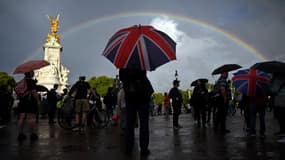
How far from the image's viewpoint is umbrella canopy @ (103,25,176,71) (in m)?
6.18

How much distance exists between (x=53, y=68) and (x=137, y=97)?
63.1 metres

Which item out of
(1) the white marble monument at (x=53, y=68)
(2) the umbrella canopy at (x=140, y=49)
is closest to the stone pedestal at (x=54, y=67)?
(1) the white marble monument at (x=53, y=68)

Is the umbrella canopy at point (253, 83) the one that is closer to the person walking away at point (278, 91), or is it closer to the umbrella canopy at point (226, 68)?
the person walking away at point (278, 91)

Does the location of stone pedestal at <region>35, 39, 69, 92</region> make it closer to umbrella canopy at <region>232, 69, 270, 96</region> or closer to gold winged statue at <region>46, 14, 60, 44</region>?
gold winged statue at <region>46, 14, 60, 44</region>

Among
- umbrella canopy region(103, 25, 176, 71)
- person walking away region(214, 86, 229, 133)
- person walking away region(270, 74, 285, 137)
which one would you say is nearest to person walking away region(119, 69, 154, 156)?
umbrella canopy region(103, 25, 176, 71)

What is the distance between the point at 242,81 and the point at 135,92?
A: 3.93m

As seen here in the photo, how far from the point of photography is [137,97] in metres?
6.36

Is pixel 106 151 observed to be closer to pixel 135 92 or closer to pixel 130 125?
pixel 130 125

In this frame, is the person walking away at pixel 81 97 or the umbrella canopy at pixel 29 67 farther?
the person walking away at pixel 81 97

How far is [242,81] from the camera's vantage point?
9219mm

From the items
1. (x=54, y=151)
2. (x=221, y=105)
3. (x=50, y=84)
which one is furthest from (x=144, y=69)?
(x=50, y=84)

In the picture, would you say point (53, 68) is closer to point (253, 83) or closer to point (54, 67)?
point (54, 67)

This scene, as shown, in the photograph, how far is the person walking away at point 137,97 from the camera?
20.7ft

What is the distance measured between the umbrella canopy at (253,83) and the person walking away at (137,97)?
11.8 feet
